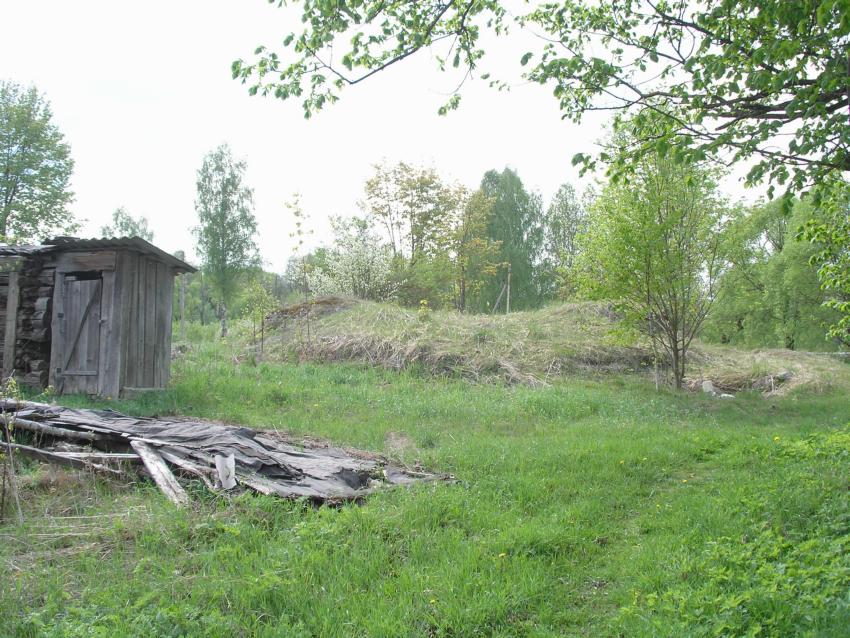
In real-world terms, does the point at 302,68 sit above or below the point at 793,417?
above

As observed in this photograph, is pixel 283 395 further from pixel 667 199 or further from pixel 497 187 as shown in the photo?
pixel 497 187

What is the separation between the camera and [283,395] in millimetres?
11539

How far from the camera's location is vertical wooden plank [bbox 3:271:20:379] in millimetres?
11258

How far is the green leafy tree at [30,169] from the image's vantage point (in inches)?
1060

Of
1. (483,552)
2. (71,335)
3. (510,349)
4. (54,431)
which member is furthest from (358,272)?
(483,552)

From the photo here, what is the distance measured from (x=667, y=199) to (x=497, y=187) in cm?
2633

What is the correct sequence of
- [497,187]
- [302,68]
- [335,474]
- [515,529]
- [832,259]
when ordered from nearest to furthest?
[515,529] < [302,68] < [335,474] < [832,259] < [497,187]

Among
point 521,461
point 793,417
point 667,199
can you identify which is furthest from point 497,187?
point 521,461

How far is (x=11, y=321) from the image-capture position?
11.3 metres

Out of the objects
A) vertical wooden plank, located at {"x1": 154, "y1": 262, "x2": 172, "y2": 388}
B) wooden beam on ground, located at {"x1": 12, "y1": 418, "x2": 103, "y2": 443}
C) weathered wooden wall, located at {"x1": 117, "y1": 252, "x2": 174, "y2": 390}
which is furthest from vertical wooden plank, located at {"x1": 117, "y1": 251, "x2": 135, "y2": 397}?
wooden beam on ground, located at {"x1": 12, "y1": 418, "x2": 103, "y2": 443}

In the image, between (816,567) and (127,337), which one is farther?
(127,337)

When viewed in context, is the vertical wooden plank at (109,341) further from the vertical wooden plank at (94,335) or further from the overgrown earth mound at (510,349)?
the overgrown earth mound at (510,349)

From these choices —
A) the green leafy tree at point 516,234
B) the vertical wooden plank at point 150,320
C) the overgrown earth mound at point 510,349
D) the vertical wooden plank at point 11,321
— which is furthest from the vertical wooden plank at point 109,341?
the green leafy tree at point 516,234

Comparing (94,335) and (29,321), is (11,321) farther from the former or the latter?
(94,335)
